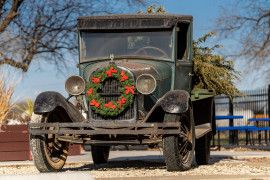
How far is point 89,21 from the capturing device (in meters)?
8.73

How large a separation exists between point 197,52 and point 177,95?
308 centimetres

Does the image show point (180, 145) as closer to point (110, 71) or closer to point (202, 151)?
point (110, 71)

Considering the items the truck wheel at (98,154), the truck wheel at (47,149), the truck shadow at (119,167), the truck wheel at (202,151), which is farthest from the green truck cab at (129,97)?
the truck wheel at (98,154)

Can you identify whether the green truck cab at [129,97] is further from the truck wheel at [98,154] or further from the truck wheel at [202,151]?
the truck wheel at [98,154]

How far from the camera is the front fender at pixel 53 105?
748 centimetres

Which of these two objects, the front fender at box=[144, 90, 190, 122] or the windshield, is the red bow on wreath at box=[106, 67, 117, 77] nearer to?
the front fender at box=[144, 90, 190, 122]

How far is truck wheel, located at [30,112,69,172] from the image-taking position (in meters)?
7.49

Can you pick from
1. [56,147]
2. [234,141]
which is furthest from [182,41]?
[234,141]

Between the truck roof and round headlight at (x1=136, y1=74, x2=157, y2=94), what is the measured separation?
122 cm

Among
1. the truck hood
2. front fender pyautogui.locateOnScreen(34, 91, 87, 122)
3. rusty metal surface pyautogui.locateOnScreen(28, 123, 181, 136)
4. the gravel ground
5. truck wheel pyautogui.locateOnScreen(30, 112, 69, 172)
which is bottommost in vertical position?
the gravel ground

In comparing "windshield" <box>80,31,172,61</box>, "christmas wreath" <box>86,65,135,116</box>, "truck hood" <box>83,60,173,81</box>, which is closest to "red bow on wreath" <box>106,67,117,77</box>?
"christmas wreath" <box>86,65,135,116</box>

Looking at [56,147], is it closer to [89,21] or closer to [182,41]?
[89,21]

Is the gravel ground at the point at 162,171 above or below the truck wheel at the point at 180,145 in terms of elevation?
below

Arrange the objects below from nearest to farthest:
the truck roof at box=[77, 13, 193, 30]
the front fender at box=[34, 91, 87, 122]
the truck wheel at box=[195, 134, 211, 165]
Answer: the front fender at box=[34, 91, 87, 122], the truck roof at box=[77, 13, 193, 30], the truck wheel at box=[195, 134, 211, 165]
